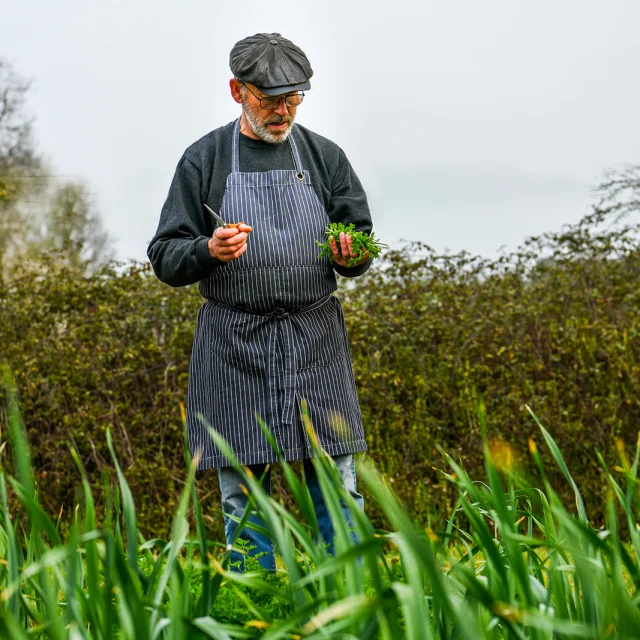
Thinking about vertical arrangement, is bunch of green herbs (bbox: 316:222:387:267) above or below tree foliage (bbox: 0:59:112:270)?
below

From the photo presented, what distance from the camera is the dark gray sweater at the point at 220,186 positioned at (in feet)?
10.3

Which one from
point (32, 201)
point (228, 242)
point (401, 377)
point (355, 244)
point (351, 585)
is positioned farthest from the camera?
point (32, 201)

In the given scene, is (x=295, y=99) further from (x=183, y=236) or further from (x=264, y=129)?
(x=183, y=236)

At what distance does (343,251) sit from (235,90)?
0.66m

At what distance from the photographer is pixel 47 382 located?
4.99m

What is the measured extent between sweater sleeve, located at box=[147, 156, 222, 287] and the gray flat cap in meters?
0.36

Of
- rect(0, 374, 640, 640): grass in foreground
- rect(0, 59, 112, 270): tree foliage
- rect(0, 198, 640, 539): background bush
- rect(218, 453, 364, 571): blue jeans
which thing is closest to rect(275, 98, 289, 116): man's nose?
rect(218, 453, 364, 571): blue jeans

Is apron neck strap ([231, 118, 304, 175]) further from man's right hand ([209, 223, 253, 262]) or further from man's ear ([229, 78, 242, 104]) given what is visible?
man's right hand ([209, 223, 253, 262])

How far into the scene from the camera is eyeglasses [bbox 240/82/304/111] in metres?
3.09

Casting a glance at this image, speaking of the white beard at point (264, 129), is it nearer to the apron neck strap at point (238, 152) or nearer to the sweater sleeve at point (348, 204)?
the apron neck strap at point (238, 152)

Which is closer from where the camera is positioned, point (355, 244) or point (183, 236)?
point (355, 244)

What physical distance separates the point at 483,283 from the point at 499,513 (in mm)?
3879

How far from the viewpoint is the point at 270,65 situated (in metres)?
3.03

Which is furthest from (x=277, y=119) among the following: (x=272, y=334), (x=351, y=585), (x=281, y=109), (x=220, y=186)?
(x=351, y=585)
